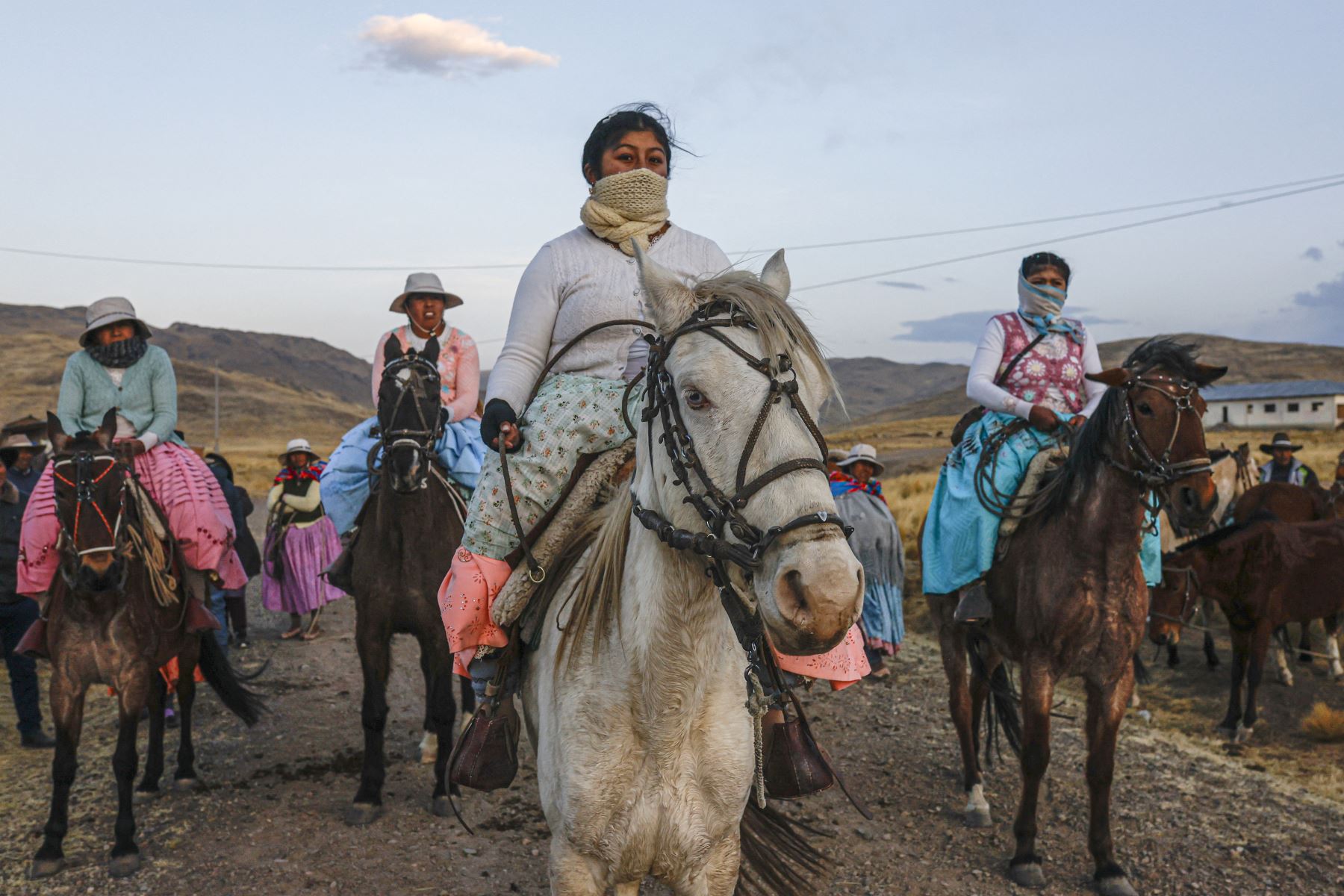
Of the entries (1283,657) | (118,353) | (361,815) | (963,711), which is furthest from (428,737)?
(1283,657)

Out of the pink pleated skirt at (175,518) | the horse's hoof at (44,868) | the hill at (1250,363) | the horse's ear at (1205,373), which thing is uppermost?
the hill at (1250,363)

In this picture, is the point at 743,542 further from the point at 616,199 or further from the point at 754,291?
the point at 616,199

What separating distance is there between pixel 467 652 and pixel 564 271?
4.39 ft

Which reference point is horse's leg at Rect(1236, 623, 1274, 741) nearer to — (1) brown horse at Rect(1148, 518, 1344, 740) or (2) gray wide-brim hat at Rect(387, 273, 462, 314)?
(1) brown horse at Rect(1148, 518, 1344, 740)

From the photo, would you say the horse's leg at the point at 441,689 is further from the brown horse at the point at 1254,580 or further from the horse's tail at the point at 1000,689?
the brown horse at the point at 1254,580

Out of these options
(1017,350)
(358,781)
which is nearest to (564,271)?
(1017,350)

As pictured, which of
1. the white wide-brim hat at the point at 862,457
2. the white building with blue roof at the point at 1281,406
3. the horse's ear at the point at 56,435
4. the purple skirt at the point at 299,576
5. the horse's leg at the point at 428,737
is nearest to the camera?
the horse's ear at the point at 56,435

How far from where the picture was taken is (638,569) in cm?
250

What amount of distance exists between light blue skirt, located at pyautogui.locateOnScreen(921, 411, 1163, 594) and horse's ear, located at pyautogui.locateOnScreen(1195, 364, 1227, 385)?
0.88m

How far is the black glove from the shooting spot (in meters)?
2.95

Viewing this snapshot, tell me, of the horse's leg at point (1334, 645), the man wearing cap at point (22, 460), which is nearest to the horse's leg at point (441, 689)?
the man wearing cap at point (22, 460)

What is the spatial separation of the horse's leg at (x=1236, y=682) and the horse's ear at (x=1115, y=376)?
4.90m

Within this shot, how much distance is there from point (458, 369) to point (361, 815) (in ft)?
10.5

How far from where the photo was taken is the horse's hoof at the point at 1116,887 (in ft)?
15.9
